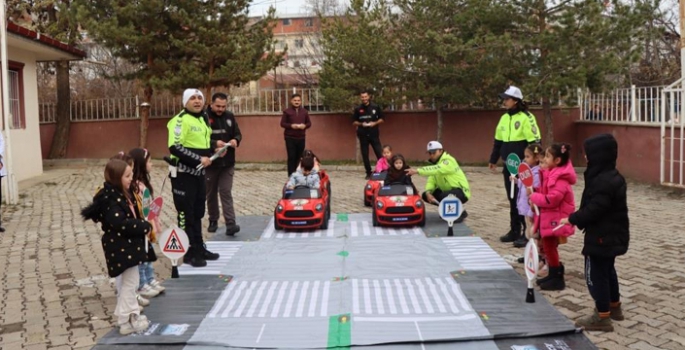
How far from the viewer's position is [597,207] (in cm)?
469

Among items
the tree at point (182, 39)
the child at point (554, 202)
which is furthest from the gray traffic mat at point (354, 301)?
the tree at point (182, 39)

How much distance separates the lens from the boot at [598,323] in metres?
4.76

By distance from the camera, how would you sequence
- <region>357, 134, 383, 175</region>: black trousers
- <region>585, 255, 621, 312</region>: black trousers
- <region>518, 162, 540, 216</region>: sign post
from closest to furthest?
<region>585, 255, 621, 312</region>: black trousers → <region>518, 162, 540, 216</region>: sign post → <region>357, 134, 383, 175</region>: black trousers

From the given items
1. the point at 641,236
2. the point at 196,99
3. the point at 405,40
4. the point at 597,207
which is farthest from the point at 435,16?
the point at 597,207

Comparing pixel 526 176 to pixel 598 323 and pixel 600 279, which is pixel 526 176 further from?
pixel 598 323

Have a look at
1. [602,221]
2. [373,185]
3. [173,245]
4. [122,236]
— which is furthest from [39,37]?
[602,221]

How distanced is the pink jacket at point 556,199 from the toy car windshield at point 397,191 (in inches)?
118

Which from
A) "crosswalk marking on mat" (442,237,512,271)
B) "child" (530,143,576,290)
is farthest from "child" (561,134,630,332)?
"crosswalk marking on mat" (442,237,512,271)

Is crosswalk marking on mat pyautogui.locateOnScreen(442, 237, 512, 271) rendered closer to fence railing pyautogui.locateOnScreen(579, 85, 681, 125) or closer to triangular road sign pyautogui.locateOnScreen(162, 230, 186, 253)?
triangular road sign pyautogui.locateOnScreen(162, 230, 186, 253)

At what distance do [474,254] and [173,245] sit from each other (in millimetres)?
3220

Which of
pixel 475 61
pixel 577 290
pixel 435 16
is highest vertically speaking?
pixel 435 16

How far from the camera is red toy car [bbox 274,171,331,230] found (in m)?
8.48

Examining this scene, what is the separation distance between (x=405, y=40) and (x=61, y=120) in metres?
10.9

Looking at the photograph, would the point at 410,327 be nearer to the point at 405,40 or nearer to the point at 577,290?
the point at 577,290
